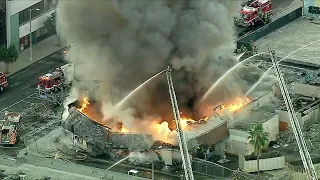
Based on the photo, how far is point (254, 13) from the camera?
11269 centimetres

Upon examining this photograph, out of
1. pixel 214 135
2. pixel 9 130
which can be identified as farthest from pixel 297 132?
pixel 9 130

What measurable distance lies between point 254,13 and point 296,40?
6616mm

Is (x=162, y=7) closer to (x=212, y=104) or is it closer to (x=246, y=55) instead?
(x=212, y=104)

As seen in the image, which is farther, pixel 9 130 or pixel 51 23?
pixel 51 23

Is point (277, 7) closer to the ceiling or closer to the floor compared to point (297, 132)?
closer to the ceiling

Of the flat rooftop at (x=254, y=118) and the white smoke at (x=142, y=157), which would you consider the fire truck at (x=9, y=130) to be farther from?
the flat rooftop at (x=254, y=118)

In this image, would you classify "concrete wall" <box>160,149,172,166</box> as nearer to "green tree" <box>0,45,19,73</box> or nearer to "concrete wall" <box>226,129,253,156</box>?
"concrete wall" <box>226,129,253,156</box>

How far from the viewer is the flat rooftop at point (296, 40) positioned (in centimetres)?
10356

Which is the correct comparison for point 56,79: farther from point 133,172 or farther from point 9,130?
point 133,172

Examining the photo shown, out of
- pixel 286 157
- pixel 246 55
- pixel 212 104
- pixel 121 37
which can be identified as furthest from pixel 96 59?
pixel 246 55

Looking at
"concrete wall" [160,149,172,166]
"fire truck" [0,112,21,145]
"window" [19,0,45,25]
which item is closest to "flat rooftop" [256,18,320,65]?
"window" [19,0,45,25]

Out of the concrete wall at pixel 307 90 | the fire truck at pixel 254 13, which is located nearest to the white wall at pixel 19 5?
the fire truck at pixel 254 13

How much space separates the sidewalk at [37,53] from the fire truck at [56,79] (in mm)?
5707

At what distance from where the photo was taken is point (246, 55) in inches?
4023
